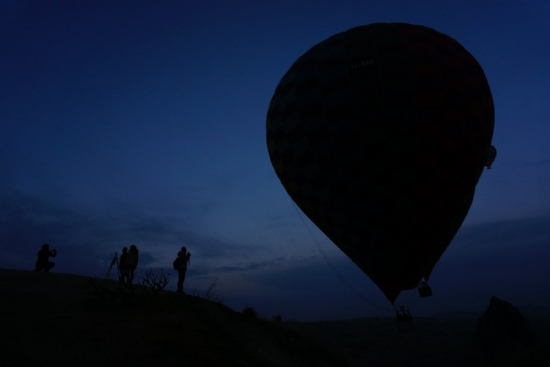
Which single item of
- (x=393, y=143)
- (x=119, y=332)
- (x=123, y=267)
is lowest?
(x=119, y=332)

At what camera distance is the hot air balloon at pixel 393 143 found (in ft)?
44.3

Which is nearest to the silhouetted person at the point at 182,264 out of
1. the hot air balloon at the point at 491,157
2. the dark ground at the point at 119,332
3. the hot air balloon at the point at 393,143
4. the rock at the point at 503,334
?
the dark ground at the point at 119,332

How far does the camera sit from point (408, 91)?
1359 centimetres

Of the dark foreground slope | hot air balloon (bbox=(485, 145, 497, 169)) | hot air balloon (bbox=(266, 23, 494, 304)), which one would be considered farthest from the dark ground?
hot air balloon (bbox=(485, 145, 497, 169))

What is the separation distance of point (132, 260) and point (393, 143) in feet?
37.1

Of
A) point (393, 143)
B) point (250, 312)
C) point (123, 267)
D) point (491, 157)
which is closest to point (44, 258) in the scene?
point (123, 267)

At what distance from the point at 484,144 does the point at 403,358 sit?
1279 cm

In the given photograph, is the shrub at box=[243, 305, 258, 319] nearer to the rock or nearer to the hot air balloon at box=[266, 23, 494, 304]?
the hot air balloon at box=[266, 23, 494, 304]

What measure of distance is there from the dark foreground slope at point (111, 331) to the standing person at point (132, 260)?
1.32 metres

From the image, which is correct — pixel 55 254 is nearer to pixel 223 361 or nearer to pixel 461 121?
pixel 223 361

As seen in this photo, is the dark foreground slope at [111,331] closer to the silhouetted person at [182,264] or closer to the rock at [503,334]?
the silhouetted person at [182,264]

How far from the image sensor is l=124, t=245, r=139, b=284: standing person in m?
14.2

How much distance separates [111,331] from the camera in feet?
27.8

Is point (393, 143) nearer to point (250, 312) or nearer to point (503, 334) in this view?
point (250, 312)
